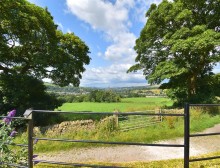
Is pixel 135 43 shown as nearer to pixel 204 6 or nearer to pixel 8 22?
pixel 204 6

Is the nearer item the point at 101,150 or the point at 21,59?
the point at 101,150

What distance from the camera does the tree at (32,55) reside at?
16.7m

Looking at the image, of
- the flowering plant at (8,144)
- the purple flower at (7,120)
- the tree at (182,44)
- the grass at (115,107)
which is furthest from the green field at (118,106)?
the purple flower at (7,120)

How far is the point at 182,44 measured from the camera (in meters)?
20.1

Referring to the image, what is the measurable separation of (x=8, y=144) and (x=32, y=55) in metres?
15.5

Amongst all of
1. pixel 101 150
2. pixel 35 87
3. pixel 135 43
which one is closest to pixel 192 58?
pixel 135 43

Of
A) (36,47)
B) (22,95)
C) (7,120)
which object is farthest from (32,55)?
(7,120)

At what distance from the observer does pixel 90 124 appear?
1404 centimetres

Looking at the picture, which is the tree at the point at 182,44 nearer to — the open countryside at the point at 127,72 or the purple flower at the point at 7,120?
the open countryside at the point at 127,72

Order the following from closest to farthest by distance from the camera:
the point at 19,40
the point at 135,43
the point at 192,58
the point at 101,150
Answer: the point at 101,150 → the point at 19,40 → the point at 192,58 → the point at 135,43

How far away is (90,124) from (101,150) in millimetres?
3300

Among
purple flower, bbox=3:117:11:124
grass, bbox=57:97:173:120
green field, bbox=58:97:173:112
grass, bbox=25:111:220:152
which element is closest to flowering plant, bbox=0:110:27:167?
purple flower, bbox=3:117:11:124

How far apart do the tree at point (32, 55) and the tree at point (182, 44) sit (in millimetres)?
6539

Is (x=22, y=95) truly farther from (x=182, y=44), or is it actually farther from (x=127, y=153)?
(x=182, y=44)
